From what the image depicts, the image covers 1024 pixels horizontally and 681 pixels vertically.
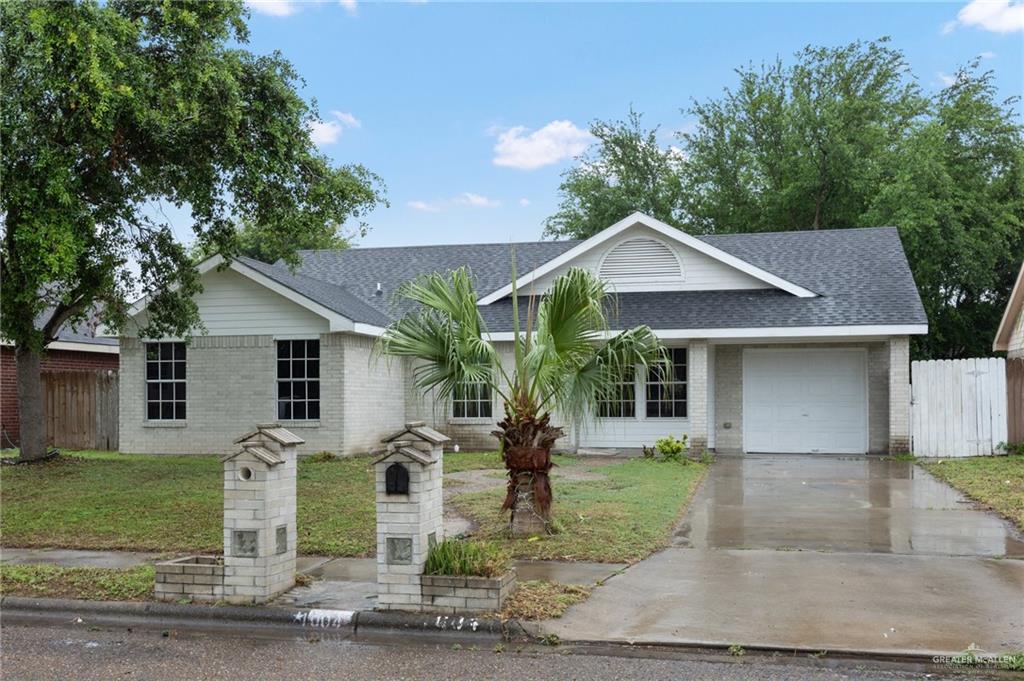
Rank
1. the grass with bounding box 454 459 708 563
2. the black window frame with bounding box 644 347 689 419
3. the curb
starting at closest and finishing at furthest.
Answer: the curb → the grass with bounding box 454 459 708 563 → the black window frame with bounding box 644 347 689 419

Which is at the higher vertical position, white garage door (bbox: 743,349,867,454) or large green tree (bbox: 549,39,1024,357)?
large green tree (bbox: 549,39,1024,357)

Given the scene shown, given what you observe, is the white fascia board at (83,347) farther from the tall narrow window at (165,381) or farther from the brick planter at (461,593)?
the brick planter at (461,593)

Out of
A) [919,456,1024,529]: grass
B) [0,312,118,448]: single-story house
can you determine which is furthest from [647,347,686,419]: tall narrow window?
[0,312,118,448]: single-story house

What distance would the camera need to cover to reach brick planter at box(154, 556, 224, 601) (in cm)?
740

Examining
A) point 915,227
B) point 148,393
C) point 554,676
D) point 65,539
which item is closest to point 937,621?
point 554,676

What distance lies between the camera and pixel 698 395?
18.8 m

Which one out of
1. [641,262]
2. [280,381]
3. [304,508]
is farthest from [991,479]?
[280,381]

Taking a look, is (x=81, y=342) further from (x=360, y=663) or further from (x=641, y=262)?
(x=360, y=663)

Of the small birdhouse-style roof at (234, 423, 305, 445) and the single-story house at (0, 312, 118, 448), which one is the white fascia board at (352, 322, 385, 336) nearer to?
the single-story house at (0, 312, 118, 448)

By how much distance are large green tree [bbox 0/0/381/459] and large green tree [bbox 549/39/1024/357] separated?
18.7m

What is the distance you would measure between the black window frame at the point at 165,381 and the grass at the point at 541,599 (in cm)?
1381

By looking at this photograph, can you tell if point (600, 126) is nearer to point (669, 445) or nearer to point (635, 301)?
Answer: point (635, 301)

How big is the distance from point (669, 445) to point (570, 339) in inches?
347

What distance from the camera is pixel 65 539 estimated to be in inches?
396
